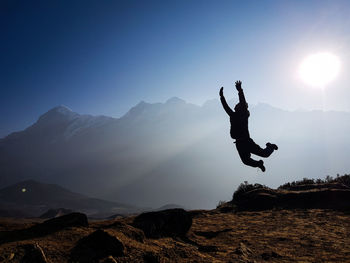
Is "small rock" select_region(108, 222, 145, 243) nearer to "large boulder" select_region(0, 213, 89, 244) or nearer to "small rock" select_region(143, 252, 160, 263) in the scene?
"small rock" select_region(143, 252, 160, 263)

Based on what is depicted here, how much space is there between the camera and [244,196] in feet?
38.9

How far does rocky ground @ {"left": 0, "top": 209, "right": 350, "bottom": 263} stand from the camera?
335 cm

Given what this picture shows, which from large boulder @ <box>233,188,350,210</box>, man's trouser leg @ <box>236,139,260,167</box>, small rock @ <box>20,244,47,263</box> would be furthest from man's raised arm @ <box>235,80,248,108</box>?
small rock @ <box>20,244,47,263</box>

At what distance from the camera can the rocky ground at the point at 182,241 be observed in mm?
3348

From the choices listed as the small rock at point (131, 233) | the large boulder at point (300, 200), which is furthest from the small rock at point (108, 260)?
the large boulder at point (300, 200)

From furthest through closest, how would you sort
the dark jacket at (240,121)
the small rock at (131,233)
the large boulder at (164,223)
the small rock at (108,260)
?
the dark jacket at (240,121), the large boulder at (164,223), the small rock at (131,233), the small rock at (108,260)

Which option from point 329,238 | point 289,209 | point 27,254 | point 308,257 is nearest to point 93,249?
point 27,254

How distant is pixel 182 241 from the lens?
515 cm

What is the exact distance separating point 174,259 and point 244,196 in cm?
893

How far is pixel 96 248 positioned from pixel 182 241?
226 centimetres

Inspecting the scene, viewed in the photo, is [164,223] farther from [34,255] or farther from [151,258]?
[34,255]

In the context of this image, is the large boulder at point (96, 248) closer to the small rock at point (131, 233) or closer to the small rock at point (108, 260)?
the small rock at point (108, 260)

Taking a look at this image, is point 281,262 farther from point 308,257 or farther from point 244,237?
point 244,237

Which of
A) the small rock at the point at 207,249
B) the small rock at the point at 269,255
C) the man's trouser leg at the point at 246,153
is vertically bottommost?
the small rock at the point at 269,255
